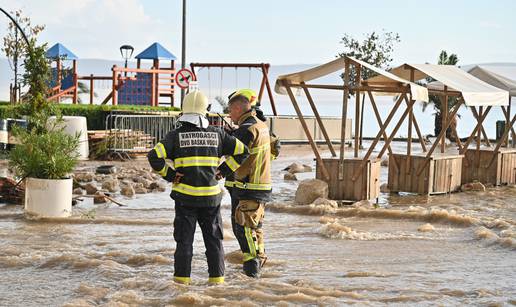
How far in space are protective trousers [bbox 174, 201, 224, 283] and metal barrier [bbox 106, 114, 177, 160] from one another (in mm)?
17650

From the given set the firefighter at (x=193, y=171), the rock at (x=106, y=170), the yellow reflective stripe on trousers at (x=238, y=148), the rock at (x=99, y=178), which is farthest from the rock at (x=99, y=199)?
the yellow reflective stripe on trousers at (x=238, y=148)

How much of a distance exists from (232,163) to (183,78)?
81.2 ft

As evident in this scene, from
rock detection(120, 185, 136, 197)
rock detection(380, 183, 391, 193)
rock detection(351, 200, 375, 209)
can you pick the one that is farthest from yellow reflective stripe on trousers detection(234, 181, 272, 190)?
rock detection(380, 183, 391, 193)

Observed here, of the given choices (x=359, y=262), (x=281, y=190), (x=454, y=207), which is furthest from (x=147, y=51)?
(x=359, y=262)

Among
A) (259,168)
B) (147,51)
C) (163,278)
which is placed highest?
(147,51)

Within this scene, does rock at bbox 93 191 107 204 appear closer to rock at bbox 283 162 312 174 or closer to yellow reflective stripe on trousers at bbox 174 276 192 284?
yellow reflective stripe on trousers at bbox 174 276 192 284

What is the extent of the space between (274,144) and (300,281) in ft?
5.34

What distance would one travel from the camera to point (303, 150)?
3406 centimetres

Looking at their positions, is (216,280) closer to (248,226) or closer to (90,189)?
(248,226)

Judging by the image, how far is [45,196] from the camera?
13766 millimetres

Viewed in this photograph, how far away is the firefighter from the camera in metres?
8.55

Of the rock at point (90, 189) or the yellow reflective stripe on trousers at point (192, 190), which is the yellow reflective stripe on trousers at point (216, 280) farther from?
the rock at point (90, 189)

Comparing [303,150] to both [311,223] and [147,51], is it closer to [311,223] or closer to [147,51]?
[147,51]

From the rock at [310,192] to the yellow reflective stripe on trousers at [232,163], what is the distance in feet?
25.2
